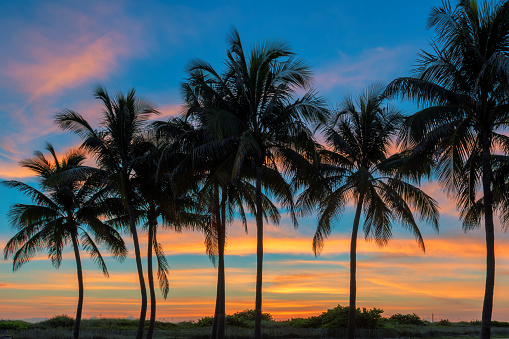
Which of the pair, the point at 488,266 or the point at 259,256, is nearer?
the point at 488,266

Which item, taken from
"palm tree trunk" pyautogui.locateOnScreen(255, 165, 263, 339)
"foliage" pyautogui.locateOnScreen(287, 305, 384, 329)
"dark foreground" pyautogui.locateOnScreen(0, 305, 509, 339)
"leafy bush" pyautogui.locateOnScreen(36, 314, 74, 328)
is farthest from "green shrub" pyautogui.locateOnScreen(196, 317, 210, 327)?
"palm tree trunk" pyautogui.locateOnScreen(255, 165, 263, 339)

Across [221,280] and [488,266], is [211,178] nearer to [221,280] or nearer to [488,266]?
[221,280]

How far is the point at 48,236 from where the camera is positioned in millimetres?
30062

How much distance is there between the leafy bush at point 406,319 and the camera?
145 ft

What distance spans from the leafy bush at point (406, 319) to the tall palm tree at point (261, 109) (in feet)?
88.8

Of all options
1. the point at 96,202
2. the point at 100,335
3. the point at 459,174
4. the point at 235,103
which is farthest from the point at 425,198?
the point at 100,335

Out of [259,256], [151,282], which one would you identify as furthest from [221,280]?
[151,282]

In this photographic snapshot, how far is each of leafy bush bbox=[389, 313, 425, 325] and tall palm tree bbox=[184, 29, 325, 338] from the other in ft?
88.8

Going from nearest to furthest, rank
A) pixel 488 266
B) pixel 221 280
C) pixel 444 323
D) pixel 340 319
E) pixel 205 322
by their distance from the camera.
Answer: pixel 488 266
pixel 221 280
pixel 340 319
pixel 205 322
pixel 444 323

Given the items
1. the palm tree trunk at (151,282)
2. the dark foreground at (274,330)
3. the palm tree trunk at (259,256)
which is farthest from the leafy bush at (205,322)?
the palm tree trunk at (259,256)

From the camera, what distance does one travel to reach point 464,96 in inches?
735

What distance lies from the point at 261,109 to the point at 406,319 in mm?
29975

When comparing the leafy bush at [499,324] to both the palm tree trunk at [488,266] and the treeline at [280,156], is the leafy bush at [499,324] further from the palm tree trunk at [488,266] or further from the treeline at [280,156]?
the palm tree trunk at [488,266]

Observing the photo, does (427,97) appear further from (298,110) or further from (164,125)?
(164,125)
